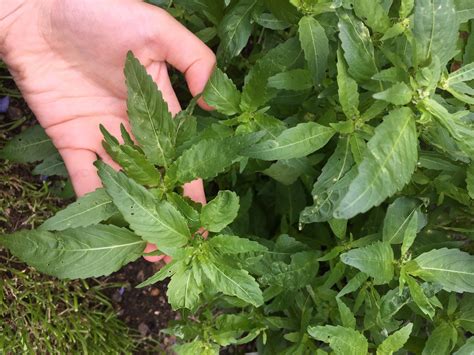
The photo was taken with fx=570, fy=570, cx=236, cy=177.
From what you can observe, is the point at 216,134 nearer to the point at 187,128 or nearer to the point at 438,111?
the point at 187,128

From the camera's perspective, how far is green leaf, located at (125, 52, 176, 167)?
1.59 meters

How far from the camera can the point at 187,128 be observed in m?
1.71

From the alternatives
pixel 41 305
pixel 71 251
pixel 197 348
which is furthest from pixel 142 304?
pixel 71 251

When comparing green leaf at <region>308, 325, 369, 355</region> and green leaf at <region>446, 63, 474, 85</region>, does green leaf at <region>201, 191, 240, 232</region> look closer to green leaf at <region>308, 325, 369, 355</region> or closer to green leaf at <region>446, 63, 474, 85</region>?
green leaf at <region>308, 325, 369, 355</region>

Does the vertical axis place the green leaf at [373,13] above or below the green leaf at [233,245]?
above

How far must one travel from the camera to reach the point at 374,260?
1622mm

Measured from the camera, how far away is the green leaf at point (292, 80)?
1807 millimetres

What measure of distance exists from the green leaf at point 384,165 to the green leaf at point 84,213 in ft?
2.30

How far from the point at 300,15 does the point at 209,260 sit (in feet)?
2.73

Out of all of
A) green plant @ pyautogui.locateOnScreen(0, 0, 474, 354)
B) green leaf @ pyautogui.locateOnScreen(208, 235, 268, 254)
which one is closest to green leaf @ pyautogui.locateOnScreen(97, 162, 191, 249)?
green plant @ pyautogui.locateOnScreen(0, 0, 474, 354)

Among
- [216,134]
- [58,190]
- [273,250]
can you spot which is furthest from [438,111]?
[58,190]

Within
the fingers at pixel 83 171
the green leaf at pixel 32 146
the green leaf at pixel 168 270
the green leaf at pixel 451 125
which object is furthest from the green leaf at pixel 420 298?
the green leaf at pixel 32 146

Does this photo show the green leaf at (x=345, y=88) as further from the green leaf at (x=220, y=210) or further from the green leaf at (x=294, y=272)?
the green leaf at (x=294, y=272)

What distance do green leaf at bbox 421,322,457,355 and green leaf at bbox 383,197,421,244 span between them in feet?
1.11
